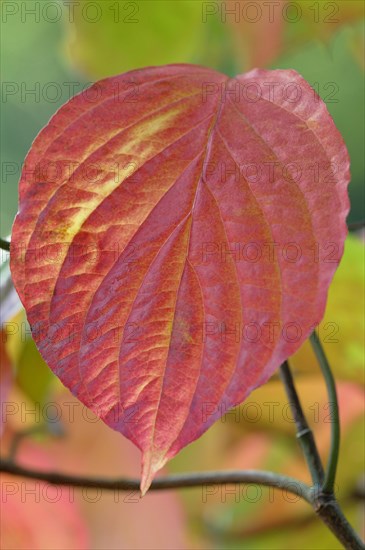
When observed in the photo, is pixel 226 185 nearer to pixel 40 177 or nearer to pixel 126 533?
pixel 40 177

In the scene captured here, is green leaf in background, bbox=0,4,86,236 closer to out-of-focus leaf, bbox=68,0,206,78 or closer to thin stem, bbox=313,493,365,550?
out-of-focus leaf, bbox=68,0,206,78

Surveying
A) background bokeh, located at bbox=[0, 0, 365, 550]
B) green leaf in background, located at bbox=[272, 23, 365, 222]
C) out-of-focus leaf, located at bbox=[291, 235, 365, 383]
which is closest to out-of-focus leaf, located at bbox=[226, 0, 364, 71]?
background bokeh, located at bbox=[0, 0, 365, 550]

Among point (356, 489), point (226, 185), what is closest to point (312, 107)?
point (226, 185)

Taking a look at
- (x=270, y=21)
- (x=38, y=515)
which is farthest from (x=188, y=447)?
(x=270, y=21)

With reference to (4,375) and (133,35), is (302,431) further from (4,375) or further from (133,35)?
(133,35)

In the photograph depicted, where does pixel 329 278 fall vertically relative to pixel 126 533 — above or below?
above
